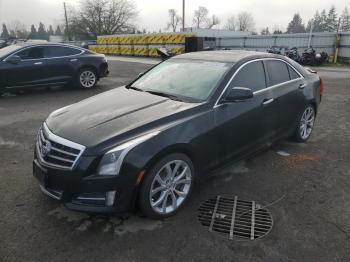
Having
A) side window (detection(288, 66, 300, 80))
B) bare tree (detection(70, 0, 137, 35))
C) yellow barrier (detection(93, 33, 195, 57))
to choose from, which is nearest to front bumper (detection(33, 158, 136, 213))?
side window (detection(288, 66, 300, 80))

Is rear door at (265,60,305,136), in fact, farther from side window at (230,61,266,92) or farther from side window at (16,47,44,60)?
side window at (16,47,44,60)

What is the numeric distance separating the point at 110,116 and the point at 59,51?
7453 mm

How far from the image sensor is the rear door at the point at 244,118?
3.76 metres

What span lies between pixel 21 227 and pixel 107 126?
1.28 meters

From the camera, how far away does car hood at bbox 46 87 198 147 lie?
3.09m

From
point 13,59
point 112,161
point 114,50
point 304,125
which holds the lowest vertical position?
point 114,50

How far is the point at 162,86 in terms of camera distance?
4285 mm

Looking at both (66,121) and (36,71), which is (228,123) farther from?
(36,71)

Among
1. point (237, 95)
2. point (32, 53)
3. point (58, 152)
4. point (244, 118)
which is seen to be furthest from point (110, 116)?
point (32, 53)

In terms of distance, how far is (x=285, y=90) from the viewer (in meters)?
4.79

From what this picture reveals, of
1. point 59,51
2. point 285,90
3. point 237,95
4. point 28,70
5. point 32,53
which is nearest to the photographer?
point 237,95

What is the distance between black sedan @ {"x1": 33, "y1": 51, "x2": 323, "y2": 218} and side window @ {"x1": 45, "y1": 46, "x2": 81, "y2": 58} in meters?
5.98

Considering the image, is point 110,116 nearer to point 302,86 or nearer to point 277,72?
point 277,72

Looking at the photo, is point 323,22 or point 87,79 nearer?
point 87,79
